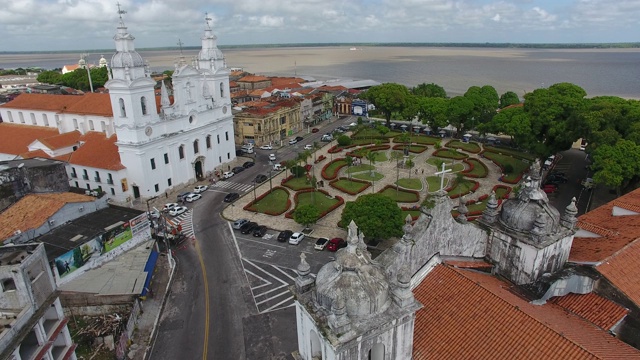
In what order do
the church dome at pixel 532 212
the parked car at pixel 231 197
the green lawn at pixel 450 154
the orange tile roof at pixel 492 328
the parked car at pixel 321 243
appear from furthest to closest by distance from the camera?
the green lawn at pixel 450 154 → the parked car at pixel 231 197 → the parked car at pixel 321 243 → the church dome at pixel 532 212 → the orange tile roof at pixel 492 328

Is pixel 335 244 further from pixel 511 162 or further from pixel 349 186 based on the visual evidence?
pixel 511 162

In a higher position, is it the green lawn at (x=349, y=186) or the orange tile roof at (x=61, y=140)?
the orange tile roof at (x=61, y=140)

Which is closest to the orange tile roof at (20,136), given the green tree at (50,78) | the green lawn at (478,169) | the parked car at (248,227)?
the parked car at (248,227)

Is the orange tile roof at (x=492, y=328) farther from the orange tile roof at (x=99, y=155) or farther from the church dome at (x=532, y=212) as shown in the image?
the orange tile roof at (x=99, y=155)

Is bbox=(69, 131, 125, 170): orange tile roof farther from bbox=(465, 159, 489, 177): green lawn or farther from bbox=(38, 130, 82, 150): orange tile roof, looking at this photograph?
bbox=(465, 159, 489, 177): green lawn

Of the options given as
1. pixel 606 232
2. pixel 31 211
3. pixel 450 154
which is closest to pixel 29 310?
pixel 31 211

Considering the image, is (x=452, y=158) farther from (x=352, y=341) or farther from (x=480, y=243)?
(x=352, y=341)

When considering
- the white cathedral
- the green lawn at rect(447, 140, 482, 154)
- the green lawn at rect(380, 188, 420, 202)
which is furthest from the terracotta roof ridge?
the white cathedral
